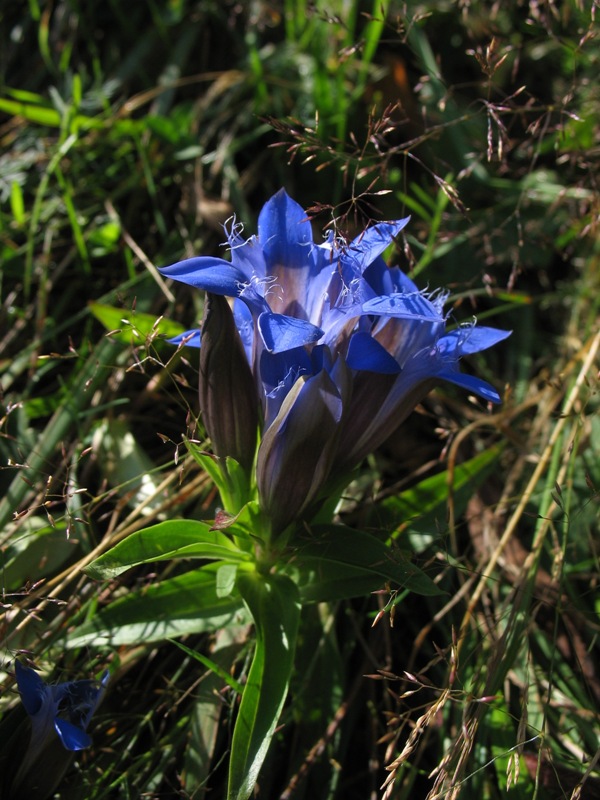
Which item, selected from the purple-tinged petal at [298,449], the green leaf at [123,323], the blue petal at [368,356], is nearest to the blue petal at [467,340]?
the blue petal at [368,356]

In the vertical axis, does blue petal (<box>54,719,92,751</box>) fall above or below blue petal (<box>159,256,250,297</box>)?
below

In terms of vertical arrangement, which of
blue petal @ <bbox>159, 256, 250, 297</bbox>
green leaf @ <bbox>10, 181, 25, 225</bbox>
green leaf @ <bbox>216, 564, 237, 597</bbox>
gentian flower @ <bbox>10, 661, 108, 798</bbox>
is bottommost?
gentian flower @ <bbox>10, 661, 108, 798</bbox>

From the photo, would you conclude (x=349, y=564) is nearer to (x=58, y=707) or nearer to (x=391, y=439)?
(x=58, y=707)

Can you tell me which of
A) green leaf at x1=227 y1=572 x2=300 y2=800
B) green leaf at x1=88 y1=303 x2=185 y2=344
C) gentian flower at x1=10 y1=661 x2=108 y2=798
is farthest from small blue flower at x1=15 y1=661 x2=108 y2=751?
green leaf at x1=88 y1=303 x2=185 y2=344

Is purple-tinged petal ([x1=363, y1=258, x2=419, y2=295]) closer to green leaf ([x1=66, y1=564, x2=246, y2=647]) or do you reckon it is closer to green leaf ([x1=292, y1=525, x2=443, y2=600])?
green leaf ([x1=292, y1=525, x2=443, y2=600])

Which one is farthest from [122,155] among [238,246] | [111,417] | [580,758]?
[580,758]

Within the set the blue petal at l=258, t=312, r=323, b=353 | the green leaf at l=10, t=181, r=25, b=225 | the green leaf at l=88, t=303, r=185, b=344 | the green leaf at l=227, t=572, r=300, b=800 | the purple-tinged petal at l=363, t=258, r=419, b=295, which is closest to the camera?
the blue petal at l=258, t=312, r=323, b=353
